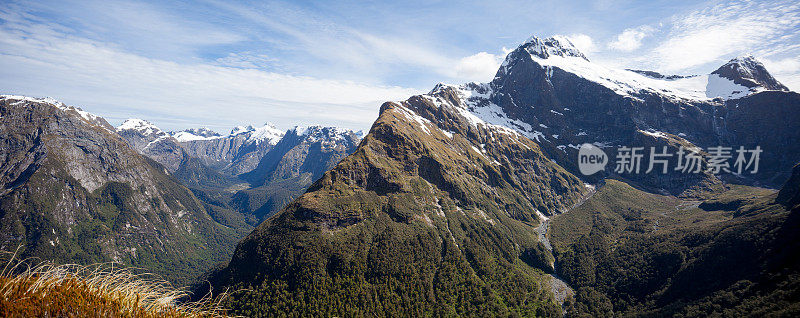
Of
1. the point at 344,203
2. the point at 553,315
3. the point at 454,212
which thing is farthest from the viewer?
the point at 454,212

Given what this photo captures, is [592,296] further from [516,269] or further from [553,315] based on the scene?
[516,269]

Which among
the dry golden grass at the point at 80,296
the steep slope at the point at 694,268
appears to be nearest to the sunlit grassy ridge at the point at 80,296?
the dry golden grass at the point at 80,296

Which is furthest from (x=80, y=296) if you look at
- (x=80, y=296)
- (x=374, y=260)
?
(x=374, y=260)

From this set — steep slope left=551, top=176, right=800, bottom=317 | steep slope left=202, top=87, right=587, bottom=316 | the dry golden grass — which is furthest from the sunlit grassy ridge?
steep slope left=551, top=176, right=800, bottom=317

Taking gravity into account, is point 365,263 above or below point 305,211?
below

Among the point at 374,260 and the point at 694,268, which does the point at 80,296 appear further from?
the point at 694,268

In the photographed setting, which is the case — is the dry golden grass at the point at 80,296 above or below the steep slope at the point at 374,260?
above

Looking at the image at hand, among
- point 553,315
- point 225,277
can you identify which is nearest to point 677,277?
point 553,315

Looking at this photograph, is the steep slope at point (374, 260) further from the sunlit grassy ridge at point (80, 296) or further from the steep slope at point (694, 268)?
the sunlit grassy ridge at point (80, 296)
